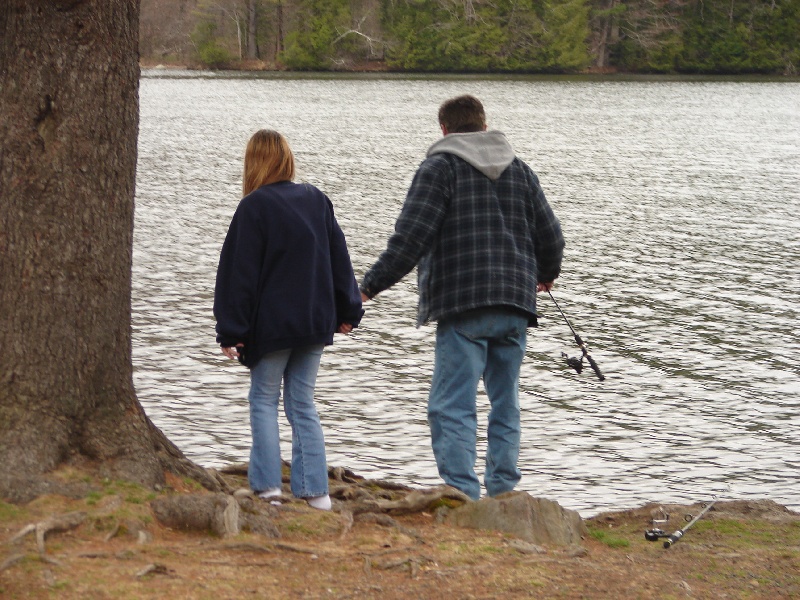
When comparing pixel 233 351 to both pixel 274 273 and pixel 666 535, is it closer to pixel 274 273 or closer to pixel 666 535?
pixel 274 273

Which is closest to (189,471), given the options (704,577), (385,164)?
(704,577)

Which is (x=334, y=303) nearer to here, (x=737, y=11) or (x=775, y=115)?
(x=775, y=115)

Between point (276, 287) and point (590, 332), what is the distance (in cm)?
717

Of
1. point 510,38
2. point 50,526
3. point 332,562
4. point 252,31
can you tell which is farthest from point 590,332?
point 252,31

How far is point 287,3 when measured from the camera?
102125 mm

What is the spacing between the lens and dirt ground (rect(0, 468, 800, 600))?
13.5 ft

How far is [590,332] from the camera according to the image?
476 inches

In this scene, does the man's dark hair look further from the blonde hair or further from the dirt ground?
the dirt ground

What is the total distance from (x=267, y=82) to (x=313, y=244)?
7156 cm

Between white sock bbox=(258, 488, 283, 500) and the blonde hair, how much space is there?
1.34m

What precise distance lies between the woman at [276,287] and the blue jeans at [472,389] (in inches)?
22.6

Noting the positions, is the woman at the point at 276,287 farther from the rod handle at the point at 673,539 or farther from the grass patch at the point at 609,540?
the rod handle at the point at 673,539

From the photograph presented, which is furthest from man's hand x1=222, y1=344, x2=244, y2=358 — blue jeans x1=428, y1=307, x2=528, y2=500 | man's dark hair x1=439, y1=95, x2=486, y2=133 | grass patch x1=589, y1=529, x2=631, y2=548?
grass patch x1=589, y1=529, x2=631, y2=548

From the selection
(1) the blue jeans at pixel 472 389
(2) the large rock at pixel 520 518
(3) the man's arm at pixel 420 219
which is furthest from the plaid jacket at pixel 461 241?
(2) the large rock at pixel 520 518
